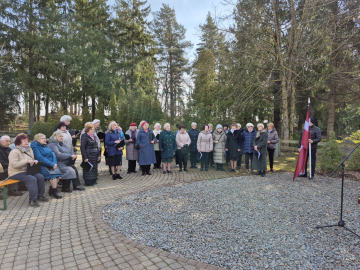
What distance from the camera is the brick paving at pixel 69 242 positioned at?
3.19 m

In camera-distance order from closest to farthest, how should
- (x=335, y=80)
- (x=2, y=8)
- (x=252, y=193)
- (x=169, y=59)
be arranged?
(x=252, y=193) → (x=335, y=80) → (x=2, y=8) → (x=169, y=59)

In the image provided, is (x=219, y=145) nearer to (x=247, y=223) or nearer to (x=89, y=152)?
(x=89, y=152)

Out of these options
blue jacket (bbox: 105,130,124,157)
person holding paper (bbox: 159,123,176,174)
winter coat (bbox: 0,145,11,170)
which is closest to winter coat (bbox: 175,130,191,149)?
person holding paper (bbox: 159,123,176,174)

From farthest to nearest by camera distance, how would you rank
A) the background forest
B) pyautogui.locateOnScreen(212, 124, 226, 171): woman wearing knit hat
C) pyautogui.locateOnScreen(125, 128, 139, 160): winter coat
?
1. the background forest
2. pyautogui.locateOnScreen(212, 124, 226, 171): woman wearing knit hat
3. pyautogui.locateOnScreen(125, 128, 139, 160): winter coat

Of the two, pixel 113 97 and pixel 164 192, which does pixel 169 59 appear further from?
pixel 164 192

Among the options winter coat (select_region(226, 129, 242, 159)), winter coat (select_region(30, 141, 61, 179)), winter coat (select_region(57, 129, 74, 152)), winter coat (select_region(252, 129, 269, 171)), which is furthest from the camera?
winter coat (select_region(226, 129, 242, 159))

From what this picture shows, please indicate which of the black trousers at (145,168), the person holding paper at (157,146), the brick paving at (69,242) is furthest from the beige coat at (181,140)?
the brick paving at (69,242)

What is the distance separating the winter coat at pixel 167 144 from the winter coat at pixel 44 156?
3715mm

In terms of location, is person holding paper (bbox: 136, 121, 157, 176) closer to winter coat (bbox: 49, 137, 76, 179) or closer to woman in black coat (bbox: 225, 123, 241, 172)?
winter coat (bbox: 49, 137, 76, 179)

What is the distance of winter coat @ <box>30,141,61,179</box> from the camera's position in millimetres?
5824

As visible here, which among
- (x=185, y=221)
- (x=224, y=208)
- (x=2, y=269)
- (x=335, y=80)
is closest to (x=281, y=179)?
(x=224, y=208)

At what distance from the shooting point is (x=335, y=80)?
14.7m

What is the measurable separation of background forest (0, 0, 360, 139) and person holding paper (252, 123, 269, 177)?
5039mm

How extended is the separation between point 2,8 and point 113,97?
14072 mm
